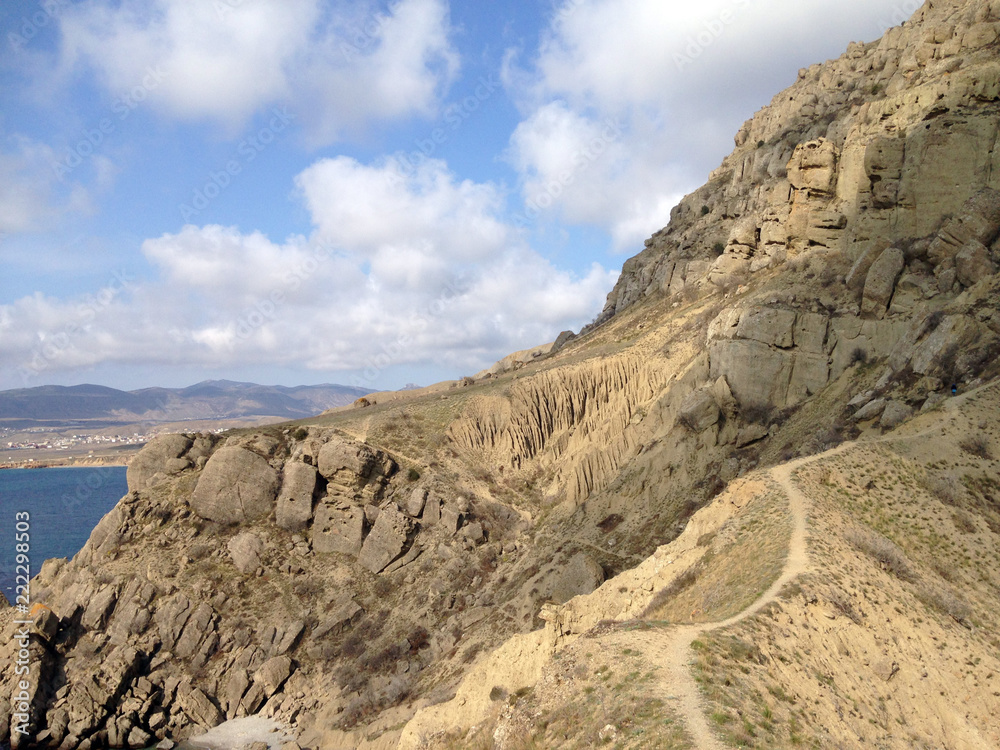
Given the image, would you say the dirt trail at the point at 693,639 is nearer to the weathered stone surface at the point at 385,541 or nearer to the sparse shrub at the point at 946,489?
the sparse shrub at the point at 946,489

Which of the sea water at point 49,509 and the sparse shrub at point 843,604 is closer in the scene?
the sparse shrub at point 843,604

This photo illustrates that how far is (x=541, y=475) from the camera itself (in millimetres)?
47594

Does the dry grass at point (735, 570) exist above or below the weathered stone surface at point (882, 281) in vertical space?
below

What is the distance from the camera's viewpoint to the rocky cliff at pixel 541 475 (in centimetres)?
3131

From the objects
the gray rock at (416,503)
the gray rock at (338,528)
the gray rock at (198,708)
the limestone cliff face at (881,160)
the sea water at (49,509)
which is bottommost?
the gray rock at (198,708)

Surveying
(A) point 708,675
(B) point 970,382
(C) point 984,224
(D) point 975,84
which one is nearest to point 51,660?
(A) point 708,675

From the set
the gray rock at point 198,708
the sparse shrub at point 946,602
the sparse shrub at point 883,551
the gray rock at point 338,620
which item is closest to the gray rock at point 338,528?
the gray rock at point 338,620

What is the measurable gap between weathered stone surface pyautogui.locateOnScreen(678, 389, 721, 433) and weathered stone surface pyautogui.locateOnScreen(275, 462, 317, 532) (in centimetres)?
2496

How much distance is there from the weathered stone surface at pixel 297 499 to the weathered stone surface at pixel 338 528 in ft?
2.68

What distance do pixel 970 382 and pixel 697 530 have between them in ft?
43.1

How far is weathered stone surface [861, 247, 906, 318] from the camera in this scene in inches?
1309

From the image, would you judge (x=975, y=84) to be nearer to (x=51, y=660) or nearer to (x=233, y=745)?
(x=233, y=745)

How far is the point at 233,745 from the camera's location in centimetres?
3331

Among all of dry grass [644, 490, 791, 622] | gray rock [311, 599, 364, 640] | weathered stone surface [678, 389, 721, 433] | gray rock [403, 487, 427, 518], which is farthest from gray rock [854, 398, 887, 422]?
gray rock [311, 599, 364, 640]
